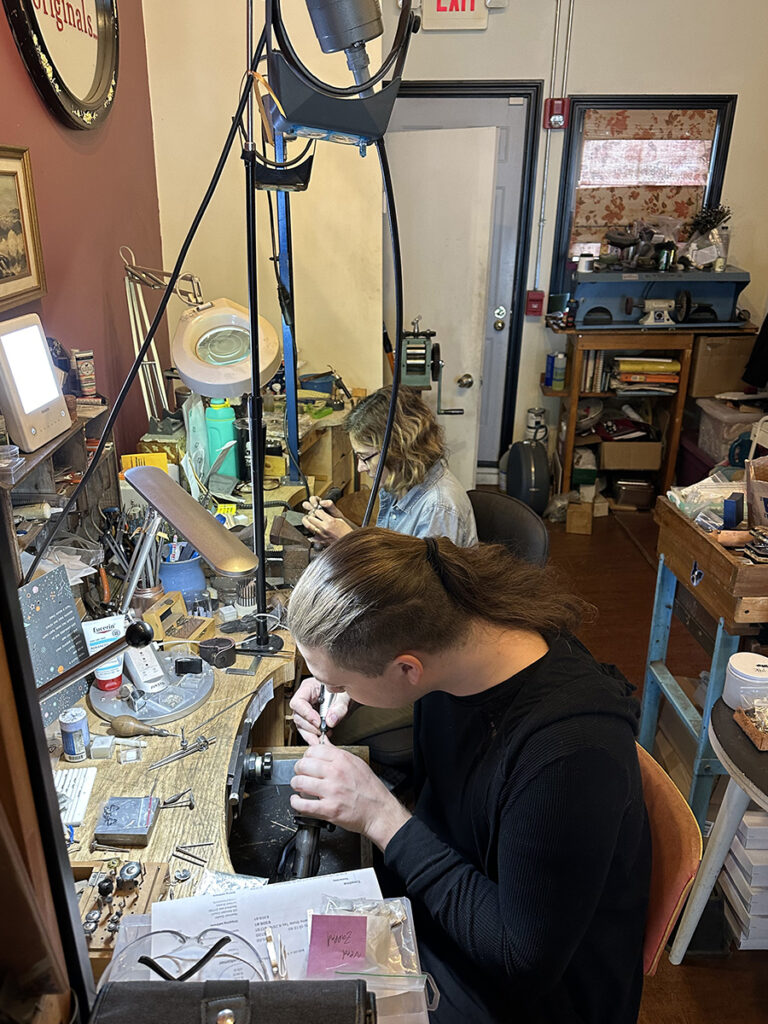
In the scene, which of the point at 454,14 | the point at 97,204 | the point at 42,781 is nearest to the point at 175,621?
the point at 42,781

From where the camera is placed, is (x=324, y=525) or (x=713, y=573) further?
(x=324, y=525)

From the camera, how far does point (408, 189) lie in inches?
155

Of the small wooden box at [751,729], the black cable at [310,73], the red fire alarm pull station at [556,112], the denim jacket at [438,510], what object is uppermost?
the red fire alarm pull station at [556,112]

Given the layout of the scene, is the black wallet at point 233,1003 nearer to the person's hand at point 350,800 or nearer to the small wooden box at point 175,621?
the person's hand at point 350,800

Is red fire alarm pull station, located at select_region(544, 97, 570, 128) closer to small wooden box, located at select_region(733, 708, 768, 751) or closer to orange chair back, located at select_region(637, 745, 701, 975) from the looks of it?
small wooden box, located at select_region(733, 708, 768, 751)

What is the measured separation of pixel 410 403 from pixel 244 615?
0.73 m

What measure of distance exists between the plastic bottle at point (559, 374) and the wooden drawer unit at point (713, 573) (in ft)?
7.59

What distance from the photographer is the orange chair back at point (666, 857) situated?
104cm

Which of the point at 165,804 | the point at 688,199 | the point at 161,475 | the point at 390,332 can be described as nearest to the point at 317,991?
the point at 165,804

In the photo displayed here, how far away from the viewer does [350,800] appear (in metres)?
1.15

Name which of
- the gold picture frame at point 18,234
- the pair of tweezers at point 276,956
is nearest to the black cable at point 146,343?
the pair of tweezers at point 276,956

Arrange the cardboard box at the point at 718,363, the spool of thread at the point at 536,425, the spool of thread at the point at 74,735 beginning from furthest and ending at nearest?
the spool of thread at the point at 536,425
the cardboard box at the point at 718,363
the spool of thread at the point at 74,735

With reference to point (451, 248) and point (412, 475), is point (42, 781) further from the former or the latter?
point (451, 248)

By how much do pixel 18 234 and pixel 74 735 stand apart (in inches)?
54.7
